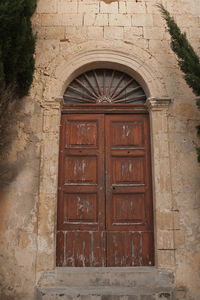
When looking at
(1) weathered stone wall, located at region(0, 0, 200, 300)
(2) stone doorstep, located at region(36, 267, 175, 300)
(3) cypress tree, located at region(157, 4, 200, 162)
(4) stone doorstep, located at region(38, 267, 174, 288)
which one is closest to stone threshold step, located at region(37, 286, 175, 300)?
(2) stone doorstep, located at region(36, 267, 175, 300)

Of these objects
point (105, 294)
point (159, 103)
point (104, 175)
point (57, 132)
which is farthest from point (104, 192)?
point (159, 103)

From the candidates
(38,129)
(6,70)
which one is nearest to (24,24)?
(6,70)

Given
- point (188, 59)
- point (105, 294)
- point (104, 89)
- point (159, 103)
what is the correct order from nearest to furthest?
1. point (105, 294)
2. point (188, 59)
3. point (159, 103)
4. point (104, 89)

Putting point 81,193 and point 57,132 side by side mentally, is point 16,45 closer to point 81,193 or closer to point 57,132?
point 57,132

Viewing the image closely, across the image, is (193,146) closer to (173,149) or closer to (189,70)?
(173,149)

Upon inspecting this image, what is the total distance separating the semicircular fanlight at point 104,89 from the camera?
5.05 meters

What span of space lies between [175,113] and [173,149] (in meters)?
0.63

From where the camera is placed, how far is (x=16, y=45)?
13.6 feet

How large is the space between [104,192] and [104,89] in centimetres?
184

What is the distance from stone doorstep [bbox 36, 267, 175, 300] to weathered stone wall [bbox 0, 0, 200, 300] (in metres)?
0.18

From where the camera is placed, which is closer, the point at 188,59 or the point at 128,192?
the point at 188,59

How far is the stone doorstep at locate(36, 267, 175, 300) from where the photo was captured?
12.7 feet

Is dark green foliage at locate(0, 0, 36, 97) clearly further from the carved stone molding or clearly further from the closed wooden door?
the carved stone molding

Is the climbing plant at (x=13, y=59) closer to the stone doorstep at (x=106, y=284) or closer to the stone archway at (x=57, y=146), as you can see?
the stone archway at (x=57, y=146)
